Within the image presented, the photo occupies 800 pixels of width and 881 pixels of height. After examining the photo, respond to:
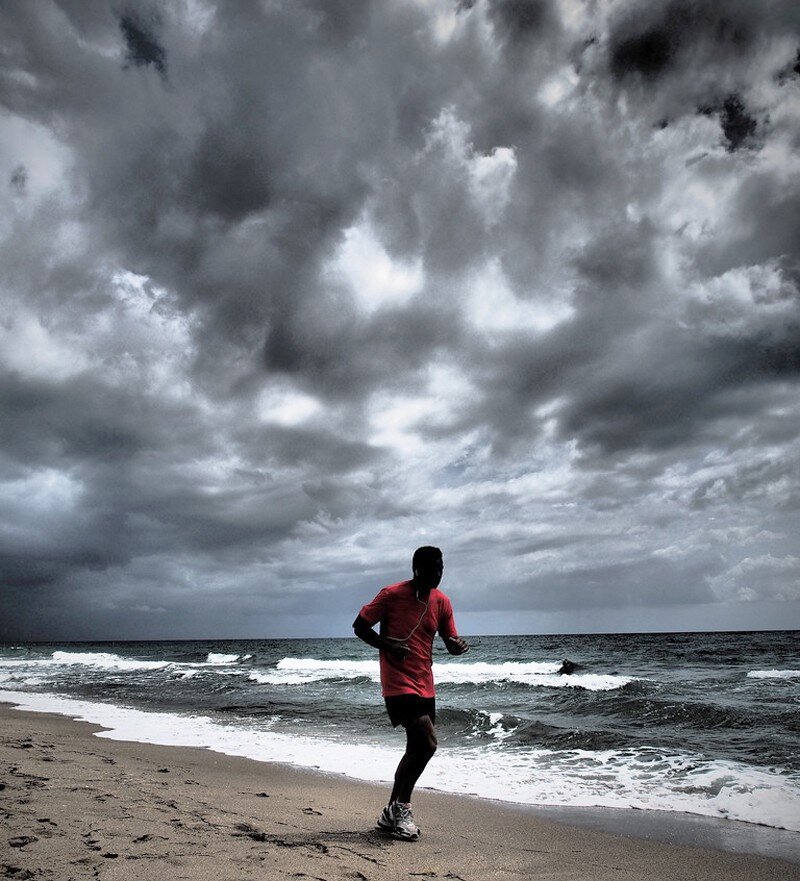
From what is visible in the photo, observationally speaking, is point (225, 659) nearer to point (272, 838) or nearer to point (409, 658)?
point (272, 838)

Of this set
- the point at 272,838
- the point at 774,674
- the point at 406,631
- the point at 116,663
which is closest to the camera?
the point at 272,838

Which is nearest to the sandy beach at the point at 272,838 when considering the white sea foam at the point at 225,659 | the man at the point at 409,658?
the man at the point at 409,658

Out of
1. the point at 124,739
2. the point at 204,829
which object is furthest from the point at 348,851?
the point at 124,739

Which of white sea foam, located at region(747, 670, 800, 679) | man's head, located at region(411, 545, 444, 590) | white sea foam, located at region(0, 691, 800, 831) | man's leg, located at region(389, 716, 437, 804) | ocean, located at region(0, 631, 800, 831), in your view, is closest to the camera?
man's leg, located at region(389, 716, 437, 804)

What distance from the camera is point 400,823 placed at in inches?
167

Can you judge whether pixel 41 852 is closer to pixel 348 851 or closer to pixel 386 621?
pixel 348 851

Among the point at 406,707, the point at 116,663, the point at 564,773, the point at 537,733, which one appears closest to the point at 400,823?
the point at 406,707

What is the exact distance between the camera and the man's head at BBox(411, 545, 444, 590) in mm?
4352

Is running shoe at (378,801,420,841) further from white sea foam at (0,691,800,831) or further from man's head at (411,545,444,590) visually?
white sea foam at (0,691,800,831)

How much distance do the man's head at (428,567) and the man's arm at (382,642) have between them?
44 cm

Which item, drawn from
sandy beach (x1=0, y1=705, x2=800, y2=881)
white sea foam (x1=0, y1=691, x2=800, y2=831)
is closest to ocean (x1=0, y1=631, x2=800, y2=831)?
white sea foam (x1=0, y1=691, x2=800, y2=831)

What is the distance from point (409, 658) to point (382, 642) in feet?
0.74

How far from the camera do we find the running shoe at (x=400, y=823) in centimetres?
425

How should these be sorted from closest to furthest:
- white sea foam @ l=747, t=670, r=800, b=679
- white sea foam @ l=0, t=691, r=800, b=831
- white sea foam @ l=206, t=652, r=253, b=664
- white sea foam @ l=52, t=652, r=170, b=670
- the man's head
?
1. the man's head
2. white sea foam @ l=0, t=691, r=800, b=831
3. white sea foam @ l=747, t=670, r=800, b=679
4. white sea foam @ l=52, t=652, r=170, b=670
5. white sea foam @ l=206, t=652, r=253, b=664
